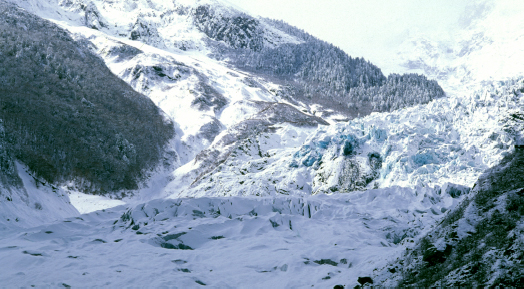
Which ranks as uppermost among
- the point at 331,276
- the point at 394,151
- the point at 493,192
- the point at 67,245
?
the point at 394,151

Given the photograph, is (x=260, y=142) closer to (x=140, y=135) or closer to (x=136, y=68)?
(x=140, y=135)

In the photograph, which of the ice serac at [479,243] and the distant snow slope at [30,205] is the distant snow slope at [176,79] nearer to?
the distant snow slope at [30,205]

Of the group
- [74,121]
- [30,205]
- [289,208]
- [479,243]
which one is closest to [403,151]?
[289,208]

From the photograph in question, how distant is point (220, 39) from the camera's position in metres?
195

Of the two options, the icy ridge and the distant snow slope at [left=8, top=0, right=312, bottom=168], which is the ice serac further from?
the distant snow slope at [left=8, top=0, right=312, bottom=168]

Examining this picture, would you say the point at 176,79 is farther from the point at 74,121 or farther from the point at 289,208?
the point at 289,208

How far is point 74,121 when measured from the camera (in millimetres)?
55281

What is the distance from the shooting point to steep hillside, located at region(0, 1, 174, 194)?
155ft

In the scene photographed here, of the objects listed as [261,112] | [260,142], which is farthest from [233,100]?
[260,142]

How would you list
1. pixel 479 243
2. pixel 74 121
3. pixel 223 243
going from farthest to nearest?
pixel 74 121 < pixel 223 243 < pixel 479 243

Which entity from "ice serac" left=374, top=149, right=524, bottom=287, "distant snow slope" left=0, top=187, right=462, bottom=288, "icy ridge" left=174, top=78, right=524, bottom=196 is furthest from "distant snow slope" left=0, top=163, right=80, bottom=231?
"ice serac" left=374, top=149, right=524, bottom=287

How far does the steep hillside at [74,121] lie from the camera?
47.2m

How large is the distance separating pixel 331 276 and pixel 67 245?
9188 mm

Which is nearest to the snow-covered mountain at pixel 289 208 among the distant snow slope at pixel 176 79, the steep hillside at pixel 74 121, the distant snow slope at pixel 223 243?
the distant snow slope at pixel 223 243
